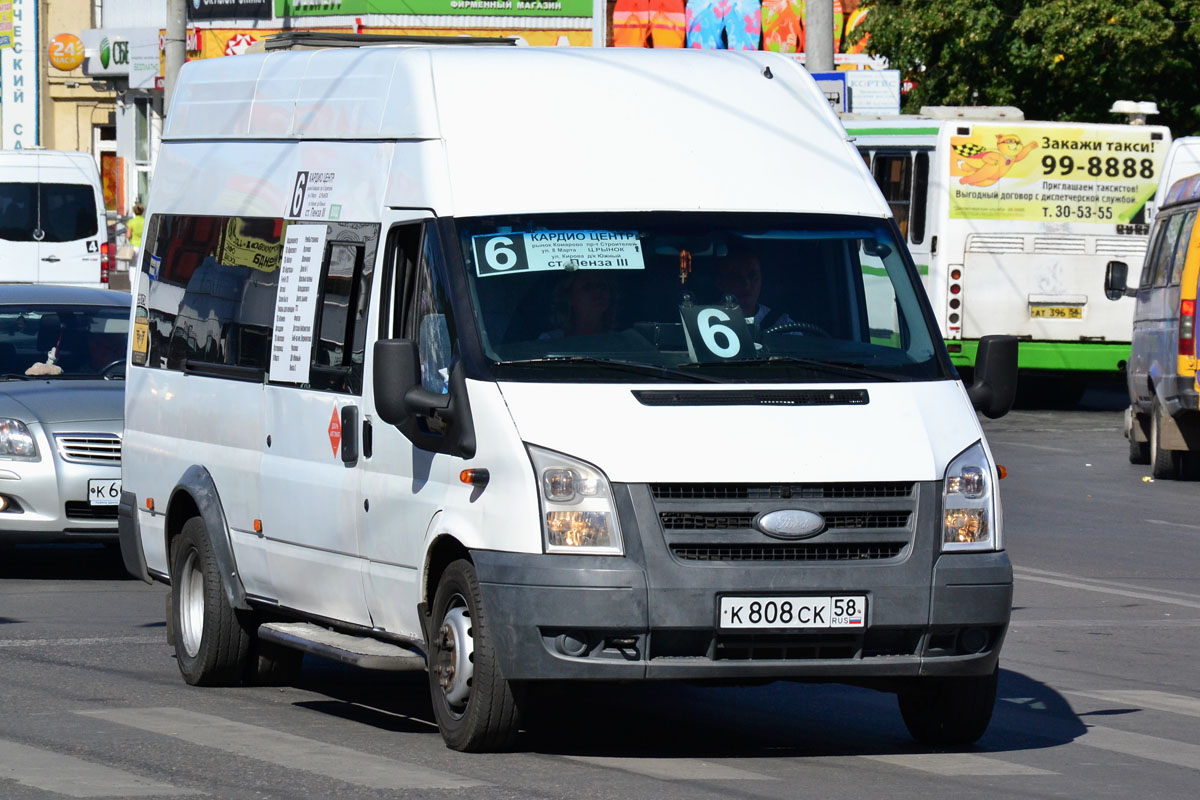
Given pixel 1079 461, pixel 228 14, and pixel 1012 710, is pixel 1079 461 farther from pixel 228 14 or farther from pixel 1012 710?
pixel 228 14

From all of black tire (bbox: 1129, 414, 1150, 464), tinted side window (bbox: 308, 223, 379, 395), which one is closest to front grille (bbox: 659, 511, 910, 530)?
tinted side window (bbox: 308, 223, 379, 395)

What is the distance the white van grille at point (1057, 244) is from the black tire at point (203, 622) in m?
18.1

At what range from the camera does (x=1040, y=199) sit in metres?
26.7

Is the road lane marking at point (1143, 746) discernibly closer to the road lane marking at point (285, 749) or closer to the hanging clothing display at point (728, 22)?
the road lane marking at point (285, 749)

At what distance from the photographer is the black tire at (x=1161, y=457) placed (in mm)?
20562

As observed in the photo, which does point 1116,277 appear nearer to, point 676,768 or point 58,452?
point 58,452

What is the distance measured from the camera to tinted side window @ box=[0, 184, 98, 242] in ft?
120

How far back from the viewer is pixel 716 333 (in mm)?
7910

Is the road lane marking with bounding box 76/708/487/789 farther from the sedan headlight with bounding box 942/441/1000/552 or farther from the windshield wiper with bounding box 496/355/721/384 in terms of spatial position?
the sedan headlight with bounding box 942/441/1000/552

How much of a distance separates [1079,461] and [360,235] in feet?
47.3

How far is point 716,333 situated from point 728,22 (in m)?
39.1

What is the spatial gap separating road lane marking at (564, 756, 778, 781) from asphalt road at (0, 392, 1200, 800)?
11 millimetres

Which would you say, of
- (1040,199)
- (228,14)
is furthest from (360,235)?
(228,14)

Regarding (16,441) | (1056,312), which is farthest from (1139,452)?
(16,441)
